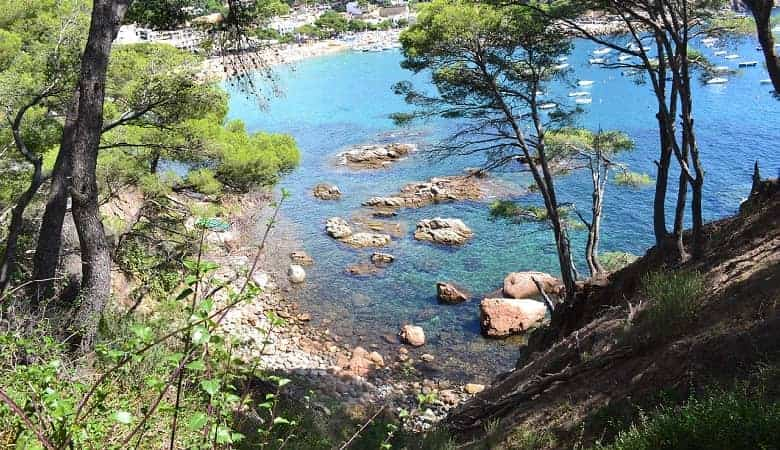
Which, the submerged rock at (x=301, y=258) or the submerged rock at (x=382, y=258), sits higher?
the submerged rock at (x=382, y=258)

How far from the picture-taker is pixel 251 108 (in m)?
40.1

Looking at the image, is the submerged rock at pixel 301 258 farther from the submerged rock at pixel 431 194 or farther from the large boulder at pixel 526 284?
the large boulder at pixel 526 284

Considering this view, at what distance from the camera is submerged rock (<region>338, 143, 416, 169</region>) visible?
88.1 feet

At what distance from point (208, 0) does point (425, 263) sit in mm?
11793

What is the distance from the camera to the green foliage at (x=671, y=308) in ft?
16.0

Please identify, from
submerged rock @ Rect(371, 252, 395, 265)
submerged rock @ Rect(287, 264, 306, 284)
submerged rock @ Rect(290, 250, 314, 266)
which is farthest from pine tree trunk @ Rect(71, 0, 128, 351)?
submerged rock @ Rect(290, 250, 314, 266)

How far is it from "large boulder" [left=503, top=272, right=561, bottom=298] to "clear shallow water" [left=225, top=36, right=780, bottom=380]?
595 millimetres

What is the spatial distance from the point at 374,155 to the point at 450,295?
13.9 metres

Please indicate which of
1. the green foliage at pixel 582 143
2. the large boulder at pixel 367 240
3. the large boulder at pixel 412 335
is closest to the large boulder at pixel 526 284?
the large boulder at pixel 412 335

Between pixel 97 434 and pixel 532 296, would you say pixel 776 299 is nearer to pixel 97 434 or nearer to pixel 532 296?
pixel 97 434

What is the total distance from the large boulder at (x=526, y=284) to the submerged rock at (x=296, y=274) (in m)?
5.95

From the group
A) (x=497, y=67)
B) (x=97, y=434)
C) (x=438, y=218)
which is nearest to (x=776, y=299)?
(x=97, y=434)

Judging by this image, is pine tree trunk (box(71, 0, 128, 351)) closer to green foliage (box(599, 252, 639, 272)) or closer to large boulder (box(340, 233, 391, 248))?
green foliage (box(599, 252, 639, 272))

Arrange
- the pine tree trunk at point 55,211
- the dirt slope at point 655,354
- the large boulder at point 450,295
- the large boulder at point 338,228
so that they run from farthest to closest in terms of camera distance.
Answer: the large boulder at point 338,228
the large boulder at point 450,295
the pine tree trunk at point 55,211
the dirt slope at point 655,354
